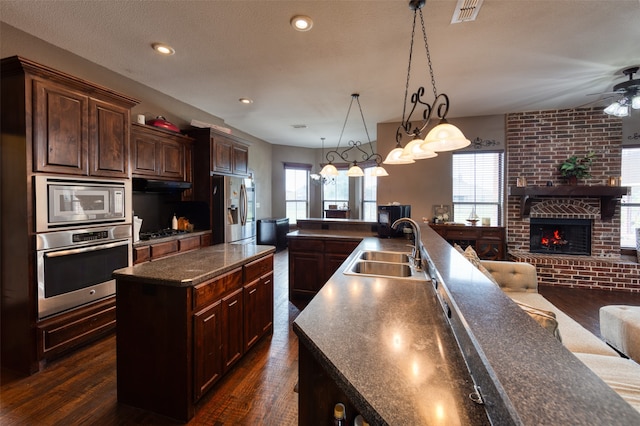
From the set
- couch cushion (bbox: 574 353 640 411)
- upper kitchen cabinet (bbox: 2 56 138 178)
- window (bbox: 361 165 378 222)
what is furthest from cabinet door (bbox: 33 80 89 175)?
window (bbox: 361 165 378 222)

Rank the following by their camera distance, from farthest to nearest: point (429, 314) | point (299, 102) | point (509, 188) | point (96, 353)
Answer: point (509, 188) → point (299, 102) → point (96, 353) → point (429, 314)

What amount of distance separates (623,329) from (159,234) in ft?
15.2

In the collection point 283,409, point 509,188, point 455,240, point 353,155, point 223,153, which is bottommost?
point 283,409

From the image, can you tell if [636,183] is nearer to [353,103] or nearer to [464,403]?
[353,103]

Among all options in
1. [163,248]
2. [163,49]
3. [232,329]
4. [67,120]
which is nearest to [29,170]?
[67,120]

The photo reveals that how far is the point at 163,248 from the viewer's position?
11.1ft

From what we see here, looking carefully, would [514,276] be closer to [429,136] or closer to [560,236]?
[429,136]

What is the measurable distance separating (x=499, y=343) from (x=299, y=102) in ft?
14.0

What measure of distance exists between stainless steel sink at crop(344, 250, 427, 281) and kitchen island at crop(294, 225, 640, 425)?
0.57 m

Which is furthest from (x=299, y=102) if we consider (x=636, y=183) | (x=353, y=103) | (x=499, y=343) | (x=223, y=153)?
(x=636, y=183)

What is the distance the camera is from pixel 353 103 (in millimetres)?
4371

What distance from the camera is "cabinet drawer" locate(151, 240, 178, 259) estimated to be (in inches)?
128

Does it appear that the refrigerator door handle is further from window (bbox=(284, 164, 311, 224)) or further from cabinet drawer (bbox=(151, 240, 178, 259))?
window (bbox=(284, 164, 311, 224))

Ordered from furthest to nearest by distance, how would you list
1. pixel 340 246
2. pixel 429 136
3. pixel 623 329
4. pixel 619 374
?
pixel 340 246, pixel 623 329, pixel 429 136, pixel 619 374
